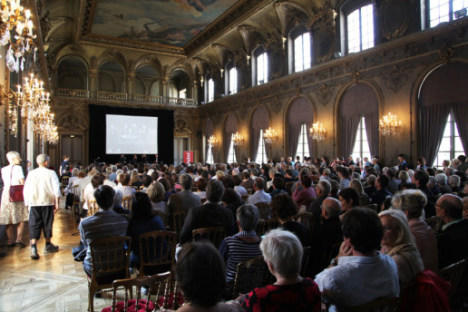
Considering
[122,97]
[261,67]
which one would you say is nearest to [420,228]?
[261,67]

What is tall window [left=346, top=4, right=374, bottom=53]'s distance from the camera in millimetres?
12758

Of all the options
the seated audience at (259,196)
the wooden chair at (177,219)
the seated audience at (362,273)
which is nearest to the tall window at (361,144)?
the seated audience at (259,196)

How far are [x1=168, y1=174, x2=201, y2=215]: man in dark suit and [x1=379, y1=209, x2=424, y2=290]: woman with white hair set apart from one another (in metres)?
3.28

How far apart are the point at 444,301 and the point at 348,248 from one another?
648 millimetres

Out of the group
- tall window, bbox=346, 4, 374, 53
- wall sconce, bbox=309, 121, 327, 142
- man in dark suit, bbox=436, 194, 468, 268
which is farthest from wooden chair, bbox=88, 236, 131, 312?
tall window, bbox=346, 4, 374, 53

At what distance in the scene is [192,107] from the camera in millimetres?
25438

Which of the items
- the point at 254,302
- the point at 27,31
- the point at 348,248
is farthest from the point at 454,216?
the point at 27,31

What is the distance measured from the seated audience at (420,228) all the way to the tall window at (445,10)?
9.76 meters

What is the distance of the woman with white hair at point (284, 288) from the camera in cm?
168

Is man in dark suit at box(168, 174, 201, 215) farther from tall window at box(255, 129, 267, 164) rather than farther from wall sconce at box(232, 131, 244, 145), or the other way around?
wall sconce at box(232, 131, 244, 145)

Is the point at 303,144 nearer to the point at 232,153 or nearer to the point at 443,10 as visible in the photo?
the point at 232,153

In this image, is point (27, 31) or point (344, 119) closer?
point (27, 31)

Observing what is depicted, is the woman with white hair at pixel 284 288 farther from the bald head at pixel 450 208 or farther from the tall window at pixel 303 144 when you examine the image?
the tall window at pixel 303 144

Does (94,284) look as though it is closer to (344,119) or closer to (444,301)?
(444,301)
